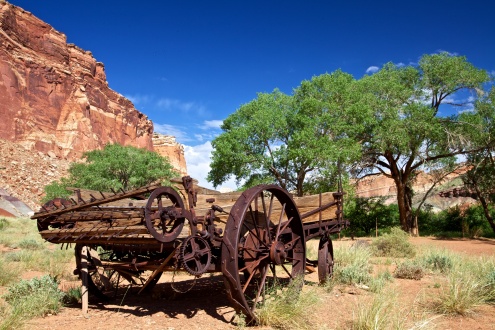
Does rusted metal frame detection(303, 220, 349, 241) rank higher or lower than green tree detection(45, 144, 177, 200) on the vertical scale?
lower

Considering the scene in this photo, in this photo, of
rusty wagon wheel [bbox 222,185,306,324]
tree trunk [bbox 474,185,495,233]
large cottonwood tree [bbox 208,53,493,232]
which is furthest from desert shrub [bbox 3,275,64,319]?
tree trunk [bbox 474,185,495,233]

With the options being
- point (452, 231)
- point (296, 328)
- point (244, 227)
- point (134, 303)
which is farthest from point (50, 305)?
point (452, 231)

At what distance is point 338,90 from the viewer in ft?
78.2

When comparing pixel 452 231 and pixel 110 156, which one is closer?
pixel 452 231

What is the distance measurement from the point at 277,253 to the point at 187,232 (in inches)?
49.4

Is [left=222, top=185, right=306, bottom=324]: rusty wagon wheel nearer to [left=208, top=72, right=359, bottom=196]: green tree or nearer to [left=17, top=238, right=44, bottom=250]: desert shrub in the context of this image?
[left=17, top=238, right=44, bottom=250]: desert shrub

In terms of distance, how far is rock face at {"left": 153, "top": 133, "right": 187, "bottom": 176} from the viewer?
12319cm

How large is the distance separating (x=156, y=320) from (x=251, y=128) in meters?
19.1

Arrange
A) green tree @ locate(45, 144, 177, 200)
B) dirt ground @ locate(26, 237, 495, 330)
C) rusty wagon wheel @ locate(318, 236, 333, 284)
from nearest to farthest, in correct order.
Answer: dirt ground @ locate(26, 237, 495, 330), rusty wagon wheel @ locate(318, 236, 333, 284), green tree @ locate(45, 144, 177, 200)

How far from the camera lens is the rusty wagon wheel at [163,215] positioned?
4057mm

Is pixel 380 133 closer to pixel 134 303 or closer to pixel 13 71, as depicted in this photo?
pixel 134 303

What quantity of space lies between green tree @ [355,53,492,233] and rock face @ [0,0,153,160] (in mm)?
58849

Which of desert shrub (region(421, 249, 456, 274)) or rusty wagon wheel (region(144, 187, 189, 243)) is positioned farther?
desert shrub (region(421, 249, 456, 274))

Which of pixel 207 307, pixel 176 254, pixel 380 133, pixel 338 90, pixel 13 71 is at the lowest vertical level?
pixel 207 307
